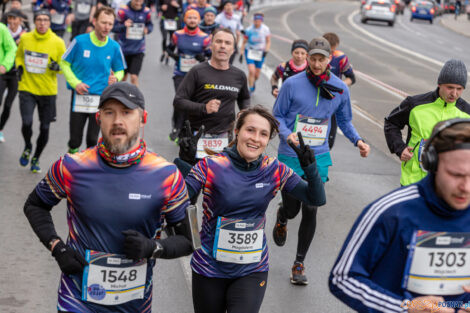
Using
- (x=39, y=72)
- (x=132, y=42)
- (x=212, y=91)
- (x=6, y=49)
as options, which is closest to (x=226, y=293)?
(x=212, y=91)

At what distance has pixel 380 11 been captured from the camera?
48.5 meters

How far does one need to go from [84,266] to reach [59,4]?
1557 centimetres

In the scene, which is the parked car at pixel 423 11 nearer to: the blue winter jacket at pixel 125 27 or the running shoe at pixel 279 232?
the blue winter jacket at pixel 125 27

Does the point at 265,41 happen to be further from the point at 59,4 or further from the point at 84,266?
the point at 84,266

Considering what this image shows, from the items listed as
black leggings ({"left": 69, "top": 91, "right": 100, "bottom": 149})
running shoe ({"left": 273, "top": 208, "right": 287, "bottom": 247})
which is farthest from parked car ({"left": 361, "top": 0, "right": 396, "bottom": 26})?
running shoe ({"left": 273, "top": 208, "right": 287, "bottom": 247})

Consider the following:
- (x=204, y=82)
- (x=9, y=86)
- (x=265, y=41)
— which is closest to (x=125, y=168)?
(x=204, y=82)

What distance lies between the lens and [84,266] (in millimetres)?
3604

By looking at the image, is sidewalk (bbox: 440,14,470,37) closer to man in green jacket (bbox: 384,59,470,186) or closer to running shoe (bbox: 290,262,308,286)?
man in green jacket (bbox: 384,59,470,186)

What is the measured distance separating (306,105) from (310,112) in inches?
2.9

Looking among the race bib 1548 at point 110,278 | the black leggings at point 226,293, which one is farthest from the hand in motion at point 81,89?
the race bib 1548 at point 110,278

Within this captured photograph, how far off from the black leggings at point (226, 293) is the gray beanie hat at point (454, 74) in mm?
2448

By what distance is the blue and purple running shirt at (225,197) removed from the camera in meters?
4.55

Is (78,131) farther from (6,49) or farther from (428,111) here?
(428,111)

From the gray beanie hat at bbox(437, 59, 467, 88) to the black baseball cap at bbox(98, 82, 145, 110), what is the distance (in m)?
3.09
